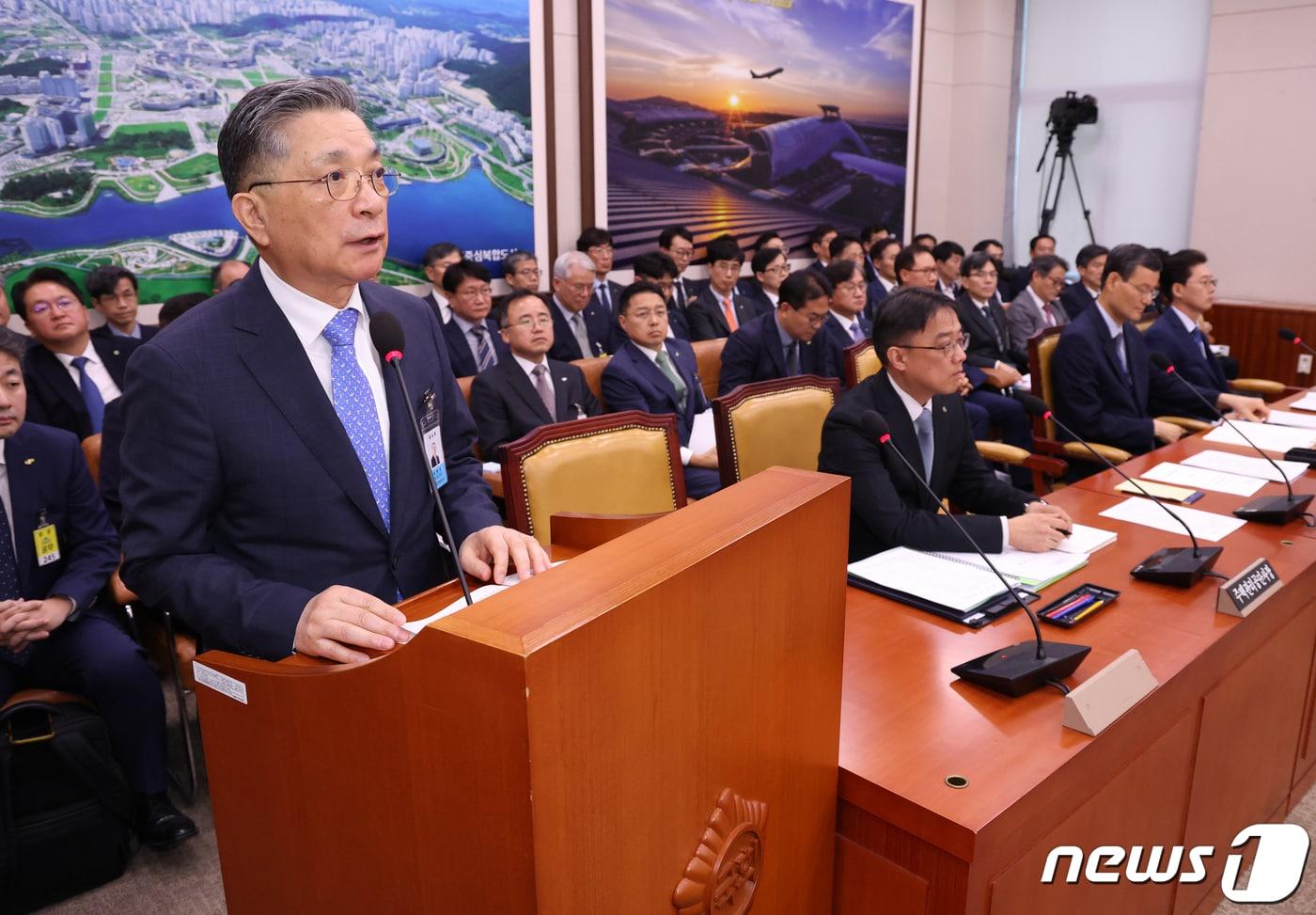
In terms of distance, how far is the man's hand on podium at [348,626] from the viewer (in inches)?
35.3

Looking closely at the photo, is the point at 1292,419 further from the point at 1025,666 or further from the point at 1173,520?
the point at 1025,666

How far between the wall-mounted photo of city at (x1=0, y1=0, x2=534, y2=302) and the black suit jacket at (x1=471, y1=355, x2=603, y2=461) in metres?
1.77

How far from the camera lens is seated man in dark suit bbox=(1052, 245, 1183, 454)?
357cm

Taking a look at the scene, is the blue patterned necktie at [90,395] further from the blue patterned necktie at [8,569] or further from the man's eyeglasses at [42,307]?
the blue patterned necktie at [8,569]

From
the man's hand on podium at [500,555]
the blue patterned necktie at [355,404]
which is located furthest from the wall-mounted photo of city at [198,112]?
the man's hand on podium at [500,555]

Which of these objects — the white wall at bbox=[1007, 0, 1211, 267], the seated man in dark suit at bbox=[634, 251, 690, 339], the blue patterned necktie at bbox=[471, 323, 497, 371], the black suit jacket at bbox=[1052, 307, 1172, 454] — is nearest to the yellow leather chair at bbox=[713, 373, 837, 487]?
the black suit jacket at bbox=[1052, 307, 1172, 454]

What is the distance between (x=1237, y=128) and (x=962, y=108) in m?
2.21

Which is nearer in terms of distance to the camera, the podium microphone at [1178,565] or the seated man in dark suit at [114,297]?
the podium microphone at [1178,565]

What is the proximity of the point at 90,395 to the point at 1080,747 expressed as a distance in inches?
149

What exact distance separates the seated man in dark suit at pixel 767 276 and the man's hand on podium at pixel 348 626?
551 cm

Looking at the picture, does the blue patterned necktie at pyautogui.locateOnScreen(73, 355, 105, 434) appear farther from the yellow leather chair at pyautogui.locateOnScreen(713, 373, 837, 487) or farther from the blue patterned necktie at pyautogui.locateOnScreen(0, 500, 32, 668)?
the yellow leather chair at pyautogui.locateOnScreen(713, 373, 837, 487)

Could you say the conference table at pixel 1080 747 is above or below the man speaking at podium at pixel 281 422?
below

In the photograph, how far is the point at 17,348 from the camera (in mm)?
2301

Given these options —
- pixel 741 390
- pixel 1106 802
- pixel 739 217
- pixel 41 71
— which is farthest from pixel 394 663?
pixel 739 217
